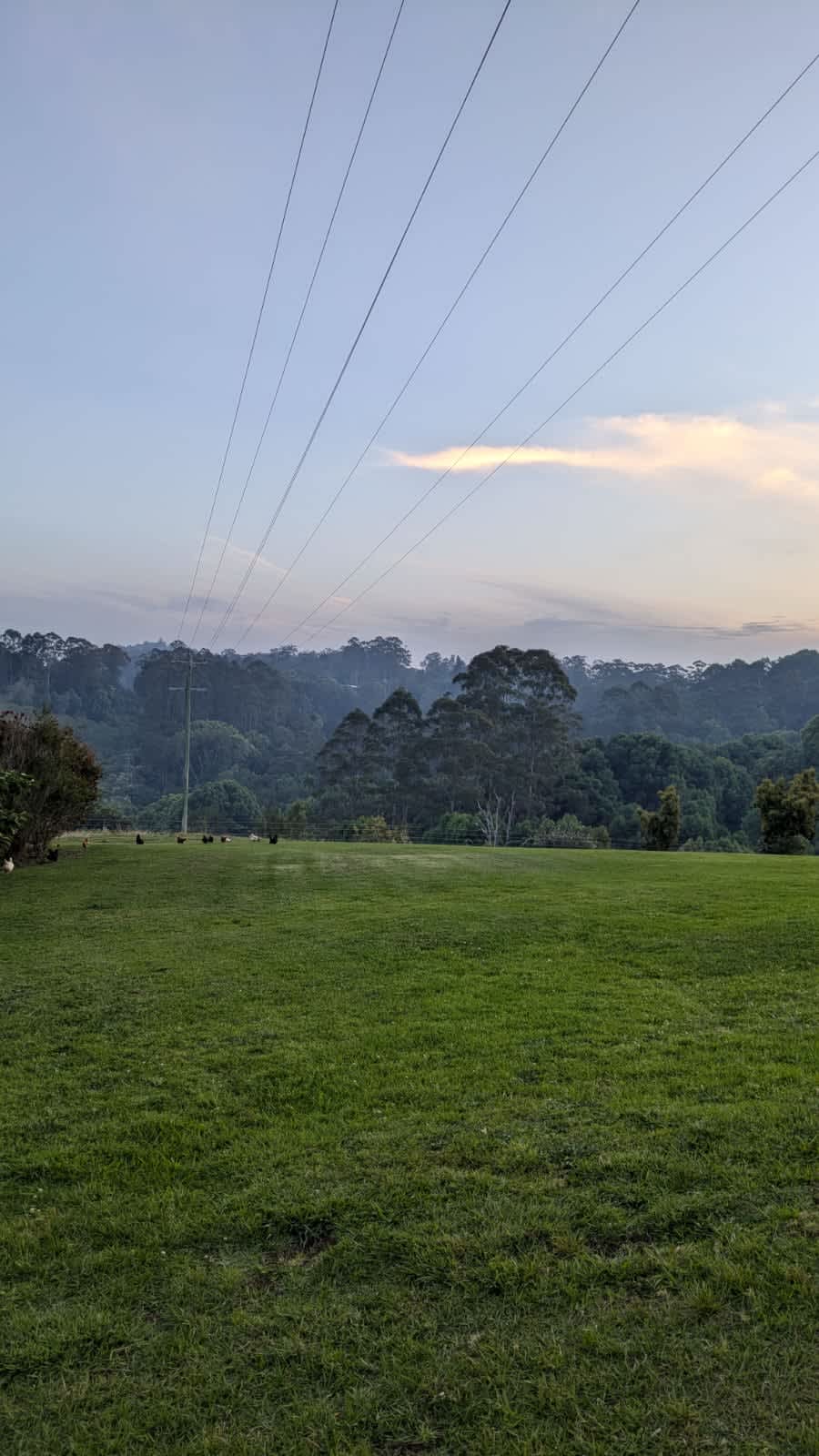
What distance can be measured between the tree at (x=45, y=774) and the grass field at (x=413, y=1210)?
1247 centimetres

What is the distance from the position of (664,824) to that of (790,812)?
→ 4.38 m

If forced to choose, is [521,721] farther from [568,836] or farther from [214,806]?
[214,806]

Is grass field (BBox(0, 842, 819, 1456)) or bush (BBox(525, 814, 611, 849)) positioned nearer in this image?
grass field (BBox(0, 842, 819, 1456))

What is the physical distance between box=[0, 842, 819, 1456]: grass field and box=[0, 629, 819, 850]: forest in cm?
2903

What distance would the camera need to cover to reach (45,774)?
65.8 feet

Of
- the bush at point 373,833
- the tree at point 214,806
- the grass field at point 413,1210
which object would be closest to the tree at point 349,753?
the tree at point 214,806

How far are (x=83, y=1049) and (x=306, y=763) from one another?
85633 millimetres

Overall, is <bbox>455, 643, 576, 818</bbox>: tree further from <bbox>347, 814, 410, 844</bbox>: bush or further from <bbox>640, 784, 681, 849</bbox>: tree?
<bbox>640, 784, 681, 849</bbox>: tree

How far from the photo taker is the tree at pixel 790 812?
2705cm

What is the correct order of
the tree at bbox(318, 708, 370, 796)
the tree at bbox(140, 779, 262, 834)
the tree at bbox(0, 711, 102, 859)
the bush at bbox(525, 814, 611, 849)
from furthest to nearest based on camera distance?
1. the tree at bbox(318, 708, 370, 796)
2. the tree at bbox(140, 779, 262, 834)
3. the bush at bbox(525, 814, 611, 849)
4. the tree at bbox(0, 711, 102, 859)

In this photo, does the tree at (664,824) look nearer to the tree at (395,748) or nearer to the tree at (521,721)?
the tree at (521,721)

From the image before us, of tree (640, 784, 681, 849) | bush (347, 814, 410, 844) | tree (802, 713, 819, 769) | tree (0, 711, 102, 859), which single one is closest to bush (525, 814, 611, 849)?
tree (640, 784, 681, 849)

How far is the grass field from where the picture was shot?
265cm

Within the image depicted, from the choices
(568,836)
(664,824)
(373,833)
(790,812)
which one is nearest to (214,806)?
(373,833)
